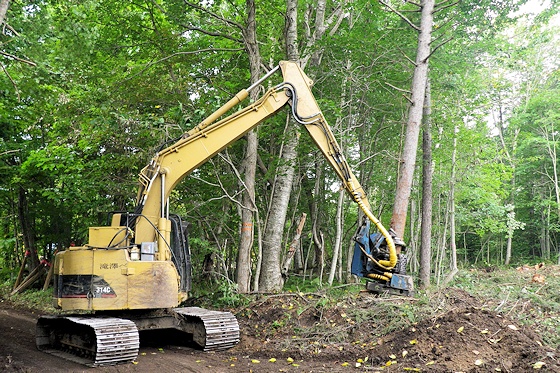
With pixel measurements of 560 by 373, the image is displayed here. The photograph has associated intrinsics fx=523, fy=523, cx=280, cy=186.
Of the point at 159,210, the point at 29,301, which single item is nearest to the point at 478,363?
the point at 159,210

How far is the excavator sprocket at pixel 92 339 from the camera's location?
22.6 feet

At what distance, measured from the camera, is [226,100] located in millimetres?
12234

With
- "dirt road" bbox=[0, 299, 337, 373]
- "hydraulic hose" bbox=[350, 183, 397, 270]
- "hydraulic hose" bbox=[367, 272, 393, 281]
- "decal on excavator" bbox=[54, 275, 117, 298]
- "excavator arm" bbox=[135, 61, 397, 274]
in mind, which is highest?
"excavator arm" bbox=[135, 61, 397, 274]

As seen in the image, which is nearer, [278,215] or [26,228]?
[278,215]

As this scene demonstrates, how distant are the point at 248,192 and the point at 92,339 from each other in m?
4.64

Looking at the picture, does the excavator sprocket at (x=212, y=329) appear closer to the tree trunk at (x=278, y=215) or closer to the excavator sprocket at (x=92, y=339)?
the excavator sprocket at (x=92, y=339)

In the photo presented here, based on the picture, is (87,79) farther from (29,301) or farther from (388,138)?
(388,138)

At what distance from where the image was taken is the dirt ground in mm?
6156

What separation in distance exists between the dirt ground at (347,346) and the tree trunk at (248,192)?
1.58 m

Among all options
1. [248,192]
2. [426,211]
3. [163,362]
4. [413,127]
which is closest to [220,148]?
[248,192]

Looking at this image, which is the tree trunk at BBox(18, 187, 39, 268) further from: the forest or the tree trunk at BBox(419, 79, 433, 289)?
the tree trunk at BBox(419, 79, 433, 289)

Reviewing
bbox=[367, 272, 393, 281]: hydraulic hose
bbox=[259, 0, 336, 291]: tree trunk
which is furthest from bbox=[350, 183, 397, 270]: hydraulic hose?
bbox=[259, 0, 336, 291]: tree trunk

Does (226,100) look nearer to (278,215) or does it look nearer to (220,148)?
(278,215)

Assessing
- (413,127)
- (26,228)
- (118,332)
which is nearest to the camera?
(118,332)
